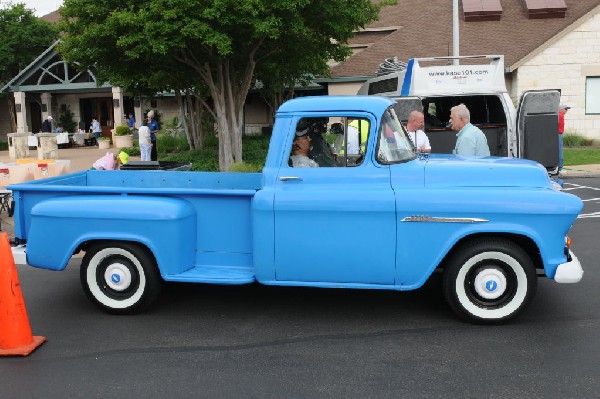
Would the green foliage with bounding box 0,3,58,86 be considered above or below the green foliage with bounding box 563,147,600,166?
above

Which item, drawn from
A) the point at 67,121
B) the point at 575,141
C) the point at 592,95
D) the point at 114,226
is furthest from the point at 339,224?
the point at 67,121

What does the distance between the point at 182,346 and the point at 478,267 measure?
271 centimetres

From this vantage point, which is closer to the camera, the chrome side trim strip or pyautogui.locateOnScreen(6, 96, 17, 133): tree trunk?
the chrome side trim strip

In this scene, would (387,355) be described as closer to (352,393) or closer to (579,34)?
(352,393)

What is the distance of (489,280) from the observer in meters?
5.58

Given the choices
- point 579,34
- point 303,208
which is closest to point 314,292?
point 303,208

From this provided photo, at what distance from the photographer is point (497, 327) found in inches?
221

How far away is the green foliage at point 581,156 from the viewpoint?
1964 cm

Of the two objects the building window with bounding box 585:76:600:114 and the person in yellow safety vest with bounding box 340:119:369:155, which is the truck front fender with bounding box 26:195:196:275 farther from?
the building window with bounding box 585:76:600:114

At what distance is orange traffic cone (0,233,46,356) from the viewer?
5188 millimetres

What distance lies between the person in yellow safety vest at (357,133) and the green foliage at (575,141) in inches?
850

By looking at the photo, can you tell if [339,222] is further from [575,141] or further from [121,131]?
[121,131]

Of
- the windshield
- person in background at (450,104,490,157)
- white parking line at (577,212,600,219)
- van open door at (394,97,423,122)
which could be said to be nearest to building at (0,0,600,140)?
white parking line at (577,212,600,219)

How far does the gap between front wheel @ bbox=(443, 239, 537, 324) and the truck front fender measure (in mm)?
2465
